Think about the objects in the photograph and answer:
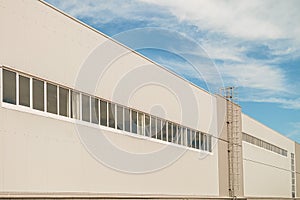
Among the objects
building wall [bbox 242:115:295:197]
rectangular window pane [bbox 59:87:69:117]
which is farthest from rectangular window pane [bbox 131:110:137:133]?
building wall [bbox 242:115:295:197]

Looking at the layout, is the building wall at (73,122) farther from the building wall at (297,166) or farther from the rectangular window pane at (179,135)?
the building wall at (297,166)

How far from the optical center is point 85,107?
59.8ft

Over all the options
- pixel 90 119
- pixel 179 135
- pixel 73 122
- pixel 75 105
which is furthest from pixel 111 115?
pixel 179 135

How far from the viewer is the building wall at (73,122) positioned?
564 inches

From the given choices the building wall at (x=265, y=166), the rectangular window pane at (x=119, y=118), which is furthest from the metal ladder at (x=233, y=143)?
the rectangular window pane at (x=119, y=118)

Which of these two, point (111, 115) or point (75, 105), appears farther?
point (111, 115)

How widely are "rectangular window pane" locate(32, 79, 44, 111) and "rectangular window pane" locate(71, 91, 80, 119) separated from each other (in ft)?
6.00

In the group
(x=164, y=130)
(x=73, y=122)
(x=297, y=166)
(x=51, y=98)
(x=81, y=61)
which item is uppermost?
(x=81, y=61)

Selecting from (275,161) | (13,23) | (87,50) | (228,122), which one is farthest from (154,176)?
(275,161)

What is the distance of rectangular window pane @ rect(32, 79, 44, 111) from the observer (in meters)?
15.4

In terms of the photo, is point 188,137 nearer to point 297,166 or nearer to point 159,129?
point 159,129

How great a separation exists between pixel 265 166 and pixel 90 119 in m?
34.7

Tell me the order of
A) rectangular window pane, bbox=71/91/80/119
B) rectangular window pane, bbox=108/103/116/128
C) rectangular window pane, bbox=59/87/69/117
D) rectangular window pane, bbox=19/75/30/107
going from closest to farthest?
1. rectangular window pane, bbox=19/75/30/107
2. rectangular window pane, bbox=59/87/69/117
3. rectangular window pane, bbox=71/91/80/119
4. rectangular window pane, bbox=108/103/116/128

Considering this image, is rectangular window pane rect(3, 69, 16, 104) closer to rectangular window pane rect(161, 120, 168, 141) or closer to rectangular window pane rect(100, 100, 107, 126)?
rectangular window pane rect(100, 100, 107, 126)
